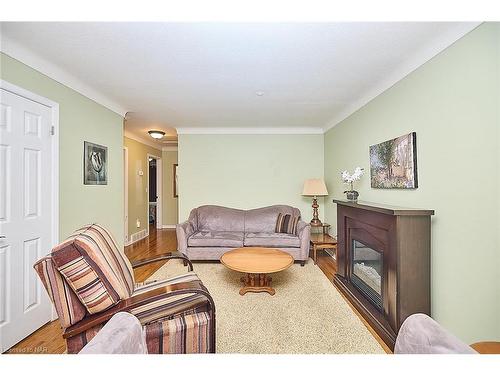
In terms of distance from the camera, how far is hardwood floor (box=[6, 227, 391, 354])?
1807 mm

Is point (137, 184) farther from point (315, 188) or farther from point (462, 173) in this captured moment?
point (462, 173)

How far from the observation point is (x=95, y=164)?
2.86 meters

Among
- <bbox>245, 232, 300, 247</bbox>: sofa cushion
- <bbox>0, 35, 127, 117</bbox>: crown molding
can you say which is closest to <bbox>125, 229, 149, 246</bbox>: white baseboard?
<bbox>245, 232, 300, 247</bbox>: sofa cushion

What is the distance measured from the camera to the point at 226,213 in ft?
14.5

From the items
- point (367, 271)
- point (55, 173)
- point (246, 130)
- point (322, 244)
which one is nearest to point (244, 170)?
point (246, 130)

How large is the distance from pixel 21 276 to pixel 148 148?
4.48m

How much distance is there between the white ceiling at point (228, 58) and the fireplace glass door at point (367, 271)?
5.68 ft

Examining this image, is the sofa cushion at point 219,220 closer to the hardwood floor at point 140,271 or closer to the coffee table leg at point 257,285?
the hardwood floor at point 140,271

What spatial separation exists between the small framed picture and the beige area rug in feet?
4.82

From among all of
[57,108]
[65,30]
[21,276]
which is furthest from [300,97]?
[21,276]

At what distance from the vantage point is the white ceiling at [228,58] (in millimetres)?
1654

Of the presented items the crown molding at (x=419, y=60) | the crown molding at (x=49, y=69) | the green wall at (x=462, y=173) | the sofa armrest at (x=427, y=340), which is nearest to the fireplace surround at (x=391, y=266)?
the green wall at (x=462, y=173)

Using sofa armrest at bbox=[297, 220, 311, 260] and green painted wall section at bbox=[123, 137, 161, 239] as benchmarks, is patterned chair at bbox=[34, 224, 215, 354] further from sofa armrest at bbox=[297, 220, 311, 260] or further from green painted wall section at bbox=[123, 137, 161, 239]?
green painted wall section at bbox=[123, 137, 161, 239]

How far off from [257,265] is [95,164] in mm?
2295
